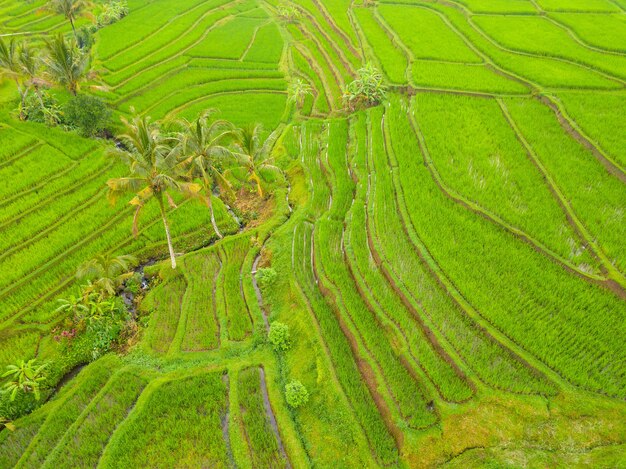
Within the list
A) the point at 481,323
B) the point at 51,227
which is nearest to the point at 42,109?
the point at 51,227

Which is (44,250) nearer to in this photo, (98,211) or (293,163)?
(98,211)

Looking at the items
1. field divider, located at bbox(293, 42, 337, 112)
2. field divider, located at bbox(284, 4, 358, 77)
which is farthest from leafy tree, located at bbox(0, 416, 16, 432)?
field divider, located at bbox(284, 4, 358, 77)

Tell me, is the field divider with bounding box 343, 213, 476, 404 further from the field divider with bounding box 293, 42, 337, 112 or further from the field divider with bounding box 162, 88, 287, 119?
the field divider with bounding box 162, 88, 287, 119

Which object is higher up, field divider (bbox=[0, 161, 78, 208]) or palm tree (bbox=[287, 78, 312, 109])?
palm tree (bbox=[287, 78, 312, 109])

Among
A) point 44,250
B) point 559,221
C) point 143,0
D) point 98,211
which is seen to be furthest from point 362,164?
point 143,0

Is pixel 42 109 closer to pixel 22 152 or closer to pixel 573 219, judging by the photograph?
pixel 22 152

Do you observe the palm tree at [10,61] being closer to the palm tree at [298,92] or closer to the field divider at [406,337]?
the palm tree at [298,92]
